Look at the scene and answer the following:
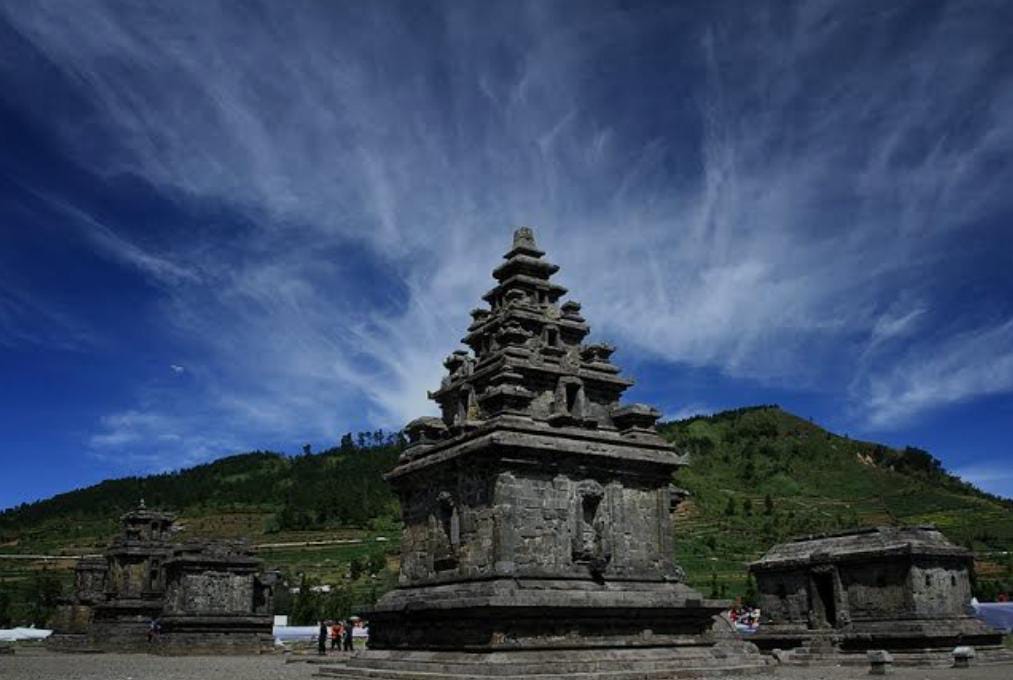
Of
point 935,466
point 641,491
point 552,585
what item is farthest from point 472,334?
point 935,466

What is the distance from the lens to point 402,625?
2345cm

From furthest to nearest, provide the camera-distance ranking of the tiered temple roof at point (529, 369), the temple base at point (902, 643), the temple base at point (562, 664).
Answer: the temple base at point (902, 643) < the tiered temple roof at point (529, 369) < the temple base at point (562, 664)

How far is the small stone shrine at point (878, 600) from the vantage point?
31516 millimetres

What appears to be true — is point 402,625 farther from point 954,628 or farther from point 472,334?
point 954,628

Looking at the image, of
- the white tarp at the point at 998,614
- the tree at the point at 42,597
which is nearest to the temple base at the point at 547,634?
the white tarp at the point at 998,614

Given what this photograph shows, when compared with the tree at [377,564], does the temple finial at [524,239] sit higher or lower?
higher

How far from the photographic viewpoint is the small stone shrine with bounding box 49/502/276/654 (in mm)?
41344

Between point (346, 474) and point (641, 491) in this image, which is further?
point (346, 474)

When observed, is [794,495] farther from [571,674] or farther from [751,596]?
[571,674]

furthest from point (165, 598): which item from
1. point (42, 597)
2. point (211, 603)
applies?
point (42, 597)

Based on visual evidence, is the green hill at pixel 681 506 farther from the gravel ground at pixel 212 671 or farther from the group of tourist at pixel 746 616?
the gravel ground at pixel 212 671

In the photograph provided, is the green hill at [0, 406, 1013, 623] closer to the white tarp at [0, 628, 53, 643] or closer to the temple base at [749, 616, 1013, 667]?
the white tarp at [0, 628, 53, 643]

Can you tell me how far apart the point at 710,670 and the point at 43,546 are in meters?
107

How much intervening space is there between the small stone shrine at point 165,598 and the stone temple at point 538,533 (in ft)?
64.3
